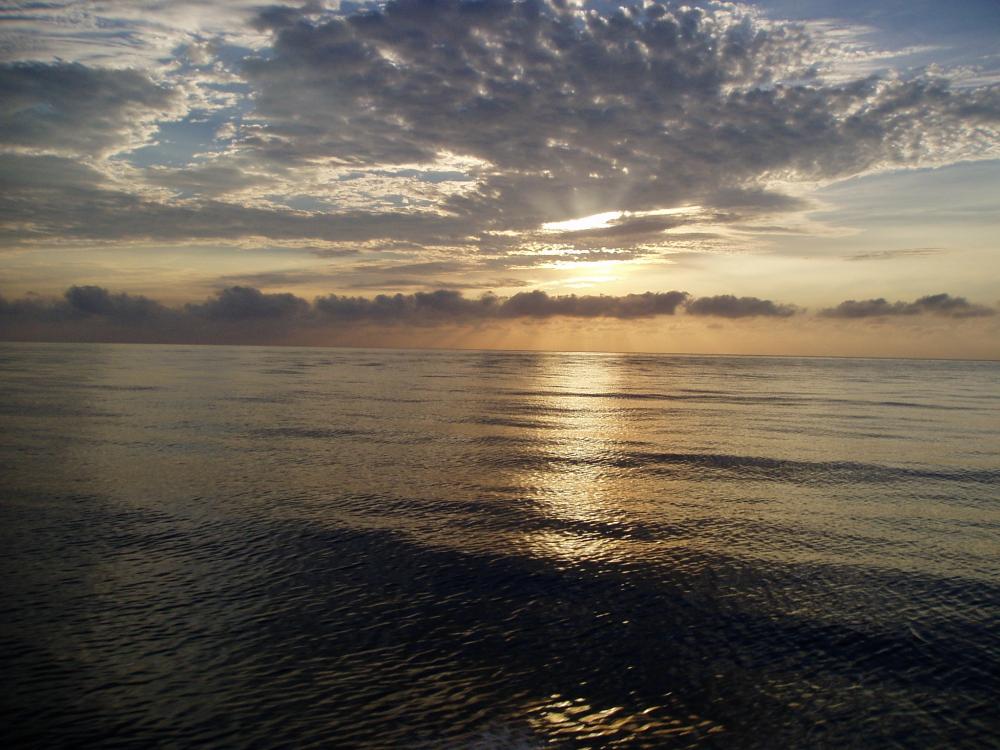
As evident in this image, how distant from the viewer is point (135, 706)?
48.1ft

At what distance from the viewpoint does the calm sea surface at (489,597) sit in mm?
14703

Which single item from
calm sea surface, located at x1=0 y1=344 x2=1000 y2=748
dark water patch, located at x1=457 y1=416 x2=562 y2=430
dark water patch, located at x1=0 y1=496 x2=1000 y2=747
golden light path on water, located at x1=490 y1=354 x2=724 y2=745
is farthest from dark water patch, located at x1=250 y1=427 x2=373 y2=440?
dark water patch, located at x1=0 y1=496 x2=1000 y2=747

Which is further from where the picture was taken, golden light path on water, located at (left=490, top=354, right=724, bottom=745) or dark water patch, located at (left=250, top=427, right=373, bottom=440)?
dark water patch, located at (left=250, top=427, right=373, bottom=440)

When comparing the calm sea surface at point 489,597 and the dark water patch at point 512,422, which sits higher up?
the calm sea surface at point 489,597

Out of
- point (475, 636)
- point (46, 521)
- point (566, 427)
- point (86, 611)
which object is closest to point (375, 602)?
point (475, 636)

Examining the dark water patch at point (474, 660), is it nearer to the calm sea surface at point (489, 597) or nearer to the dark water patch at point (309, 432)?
the calm sea surface at point (489, 597)

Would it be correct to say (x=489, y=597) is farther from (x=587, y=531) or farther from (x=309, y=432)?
(x=309, y=432)

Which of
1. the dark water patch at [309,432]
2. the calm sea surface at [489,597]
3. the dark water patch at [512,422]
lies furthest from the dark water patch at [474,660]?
the dark water patch at [512,422]

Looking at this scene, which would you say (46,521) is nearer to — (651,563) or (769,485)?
(651,563)

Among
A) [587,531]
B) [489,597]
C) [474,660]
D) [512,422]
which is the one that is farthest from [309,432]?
[474,660]

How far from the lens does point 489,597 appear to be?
21422 mm

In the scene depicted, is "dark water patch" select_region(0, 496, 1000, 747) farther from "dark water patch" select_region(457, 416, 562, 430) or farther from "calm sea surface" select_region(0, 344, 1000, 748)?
"dark water patch" select_region(457, 416, 562, 430)

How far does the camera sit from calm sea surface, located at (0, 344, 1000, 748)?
14.7 metres

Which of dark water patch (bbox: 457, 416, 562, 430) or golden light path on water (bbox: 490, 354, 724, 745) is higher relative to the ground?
golden light path on water (bbox: 490, 354, 724, 745)
